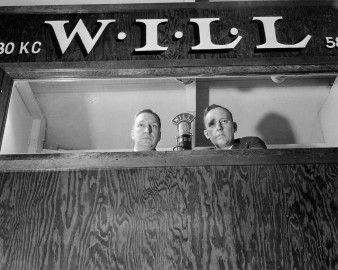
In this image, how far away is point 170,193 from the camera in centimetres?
167

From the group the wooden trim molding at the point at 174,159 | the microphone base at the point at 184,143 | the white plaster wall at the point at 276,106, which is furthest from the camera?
the white plaster wall at the point at 276,106

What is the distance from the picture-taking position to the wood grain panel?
153 cm

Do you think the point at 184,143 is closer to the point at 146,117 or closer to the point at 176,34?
the point at 146,117

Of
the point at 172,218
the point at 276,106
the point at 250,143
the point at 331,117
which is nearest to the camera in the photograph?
the point at 172,218

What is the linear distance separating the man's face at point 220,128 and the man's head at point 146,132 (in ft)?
1.11

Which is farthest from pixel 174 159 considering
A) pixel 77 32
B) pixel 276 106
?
pixel 276 106

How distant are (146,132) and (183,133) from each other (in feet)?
3.05

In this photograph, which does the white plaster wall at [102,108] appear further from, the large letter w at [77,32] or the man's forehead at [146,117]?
the large letter w at [77,32]

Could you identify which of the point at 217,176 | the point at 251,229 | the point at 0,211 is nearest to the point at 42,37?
the point at 0,211

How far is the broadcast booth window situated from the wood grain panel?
2776 mm

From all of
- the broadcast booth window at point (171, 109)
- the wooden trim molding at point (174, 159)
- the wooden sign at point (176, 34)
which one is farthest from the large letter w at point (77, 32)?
the broadcast booth window at point (171, 109)

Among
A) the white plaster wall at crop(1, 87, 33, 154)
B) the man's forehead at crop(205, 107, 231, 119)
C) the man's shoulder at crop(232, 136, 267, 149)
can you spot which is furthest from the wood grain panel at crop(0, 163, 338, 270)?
the white plaster wall at crop(1, 87, 33, 154)

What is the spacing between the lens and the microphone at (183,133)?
3.22 meters

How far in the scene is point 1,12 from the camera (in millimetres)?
2303
